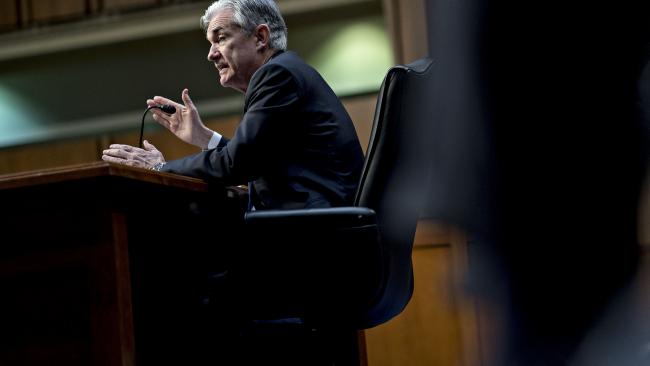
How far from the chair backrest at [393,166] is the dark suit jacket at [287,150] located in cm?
22

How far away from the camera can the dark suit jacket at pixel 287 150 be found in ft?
6.69

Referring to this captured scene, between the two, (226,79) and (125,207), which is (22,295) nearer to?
(125,207)

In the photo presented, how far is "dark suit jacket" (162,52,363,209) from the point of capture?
2039 mm

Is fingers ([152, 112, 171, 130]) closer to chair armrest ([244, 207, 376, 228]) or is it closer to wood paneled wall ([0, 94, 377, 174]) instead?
chair armrest ([244, 207, 376, 228])

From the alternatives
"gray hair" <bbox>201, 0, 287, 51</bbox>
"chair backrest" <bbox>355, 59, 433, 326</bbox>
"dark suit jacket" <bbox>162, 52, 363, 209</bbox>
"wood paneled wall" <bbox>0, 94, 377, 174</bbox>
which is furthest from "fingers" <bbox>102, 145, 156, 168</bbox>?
"wood paneled wall" <bbox>0, 94, 377, 174</bbox>

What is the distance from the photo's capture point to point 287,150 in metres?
2.11

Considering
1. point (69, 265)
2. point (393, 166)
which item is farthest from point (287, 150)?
point (69, 265)

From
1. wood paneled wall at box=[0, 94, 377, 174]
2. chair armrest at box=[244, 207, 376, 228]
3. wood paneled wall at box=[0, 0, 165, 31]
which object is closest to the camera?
chair armrest at box=[244, 207, 376, 228]

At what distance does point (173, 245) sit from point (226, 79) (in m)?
0.62

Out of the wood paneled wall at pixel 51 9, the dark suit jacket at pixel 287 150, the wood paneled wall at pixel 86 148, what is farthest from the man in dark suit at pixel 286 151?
the wood paneled wall at pixel 51 9

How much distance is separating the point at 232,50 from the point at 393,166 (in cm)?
78

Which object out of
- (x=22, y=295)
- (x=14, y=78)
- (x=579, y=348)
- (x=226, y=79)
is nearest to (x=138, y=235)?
(x=22, y=295)

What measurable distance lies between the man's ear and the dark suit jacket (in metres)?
0.28

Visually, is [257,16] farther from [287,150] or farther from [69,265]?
[69,265]
